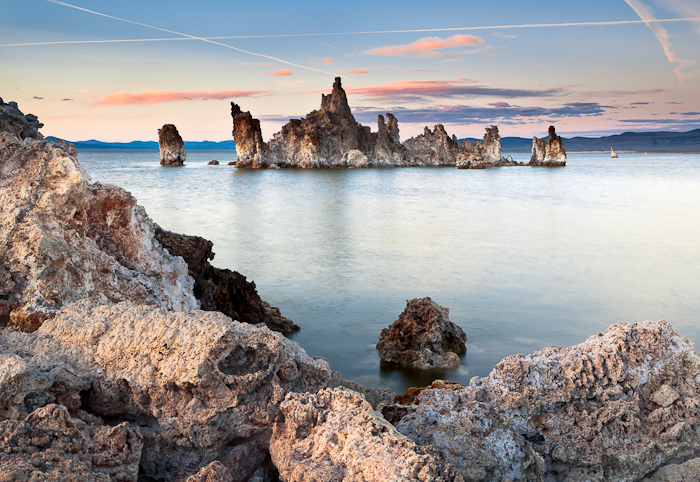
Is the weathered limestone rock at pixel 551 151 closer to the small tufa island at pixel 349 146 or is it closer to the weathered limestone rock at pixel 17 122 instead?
the small tufa island at pixel 349 146

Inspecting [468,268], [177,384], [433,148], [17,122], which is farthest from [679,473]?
[433,148]

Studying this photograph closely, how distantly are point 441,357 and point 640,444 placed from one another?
2960 mm

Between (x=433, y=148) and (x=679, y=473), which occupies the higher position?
(x=433, y=148)

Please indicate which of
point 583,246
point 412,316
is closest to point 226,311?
point 412,316

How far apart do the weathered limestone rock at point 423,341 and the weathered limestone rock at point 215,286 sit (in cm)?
130

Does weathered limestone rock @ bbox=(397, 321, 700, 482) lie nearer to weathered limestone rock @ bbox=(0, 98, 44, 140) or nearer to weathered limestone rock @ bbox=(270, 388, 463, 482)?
weathered limestone rock @ bbox=(270, 388, 463, 482)

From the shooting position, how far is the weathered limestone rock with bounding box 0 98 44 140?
421cm

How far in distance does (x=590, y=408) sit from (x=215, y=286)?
137 inches

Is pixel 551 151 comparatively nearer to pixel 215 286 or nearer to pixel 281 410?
pixel 215 286

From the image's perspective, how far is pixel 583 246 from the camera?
12641mm

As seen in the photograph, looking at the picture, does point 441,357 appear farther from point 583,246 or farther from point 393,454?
point 583,246

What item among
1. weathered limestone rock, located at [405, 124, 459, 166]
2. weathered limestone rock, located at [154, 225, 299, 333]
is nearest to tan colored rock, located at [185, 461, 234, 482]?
weathered limestone rock, located at [154, 225, 299, 333]

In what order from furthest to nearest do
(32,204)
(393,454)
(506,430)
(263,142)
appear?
(263,142)
(32,204)
(506,430)
(393,454)

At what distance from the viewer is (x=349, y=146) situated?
7406 cm
